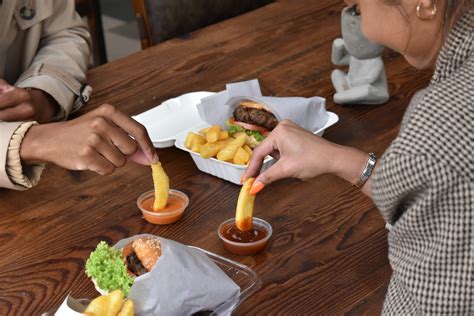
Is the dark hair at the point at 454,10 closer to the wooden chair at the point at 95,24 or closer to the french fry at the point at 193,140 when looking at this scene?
the french fry at the point at 193,140

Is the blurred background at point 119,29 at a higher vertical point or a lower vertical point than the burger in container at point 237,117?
lower

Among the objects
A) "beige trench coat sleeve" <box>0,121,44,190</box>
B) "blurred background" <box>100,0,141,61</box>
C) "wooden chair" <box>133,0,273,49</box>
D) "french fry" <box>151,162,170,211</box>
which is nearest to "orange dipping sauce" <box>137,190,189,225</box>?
"french fry" <box>151,162,170,211</box>

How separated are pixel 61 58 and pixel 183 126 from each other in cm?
39

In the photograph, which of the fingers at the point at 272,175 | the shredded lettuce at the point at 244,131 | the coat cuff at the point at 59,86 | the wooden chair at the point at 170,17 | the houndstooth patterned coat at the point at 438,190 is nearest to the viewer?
the houndstooth patterned coat at the point at 438,190

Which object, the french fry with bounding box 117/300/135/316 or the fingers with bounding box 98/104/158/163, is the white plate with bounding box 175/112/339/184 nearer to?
the fingers with bounding box 98/104/158/163

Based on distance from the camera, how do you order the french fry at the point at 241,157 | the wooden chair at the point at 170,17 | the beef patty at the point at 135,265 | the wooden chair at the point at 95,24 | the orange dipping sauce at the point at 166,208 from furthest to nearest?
the wooden chair at the point at 95,24 → the wooden chair at the point at 170,17 → the french fry at the point at 241,157 → the orange dipping sauce at the point at 166,208 → the beef patty at the point at 135,265

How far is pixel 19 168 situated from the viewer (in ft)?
4.72

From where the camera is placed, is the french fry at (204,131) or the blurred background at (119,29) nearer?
the french fry at (204,131)

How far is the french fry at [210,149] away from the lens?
5.02 feet

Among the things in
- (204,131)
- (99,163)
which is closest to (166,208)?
(99,163)

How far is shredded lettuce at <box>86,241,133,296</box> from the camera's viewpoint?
1.16 m

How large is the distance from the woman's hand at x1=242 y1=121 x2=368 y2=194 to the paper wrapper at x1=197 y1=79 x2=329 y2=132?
293 millimetres

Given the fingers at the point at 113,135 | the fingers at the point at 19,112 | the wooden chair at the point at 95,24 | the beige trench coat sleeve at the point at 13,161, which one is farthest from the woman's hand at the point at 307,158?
the wooden chair at the point at 95,24

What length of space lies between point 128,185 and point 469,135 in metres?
0.79
